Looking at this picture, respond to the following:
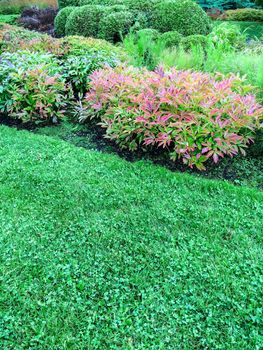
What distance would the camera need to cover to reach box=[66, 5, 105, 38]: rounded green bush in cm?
716

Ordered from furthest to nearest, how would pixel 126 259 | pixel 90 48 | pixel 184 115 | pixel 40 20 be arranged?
pixel 40 20 < pixel 90 48 < pixel 184 115 < pixel 126 259

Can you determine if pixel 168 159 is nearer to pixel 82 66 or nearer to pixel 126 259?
pixel 126 259

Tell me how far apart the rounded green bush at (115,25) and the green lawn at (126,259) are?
4802 mm

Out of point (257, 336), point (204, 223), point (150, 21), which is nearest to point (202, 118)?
point (204, 223)

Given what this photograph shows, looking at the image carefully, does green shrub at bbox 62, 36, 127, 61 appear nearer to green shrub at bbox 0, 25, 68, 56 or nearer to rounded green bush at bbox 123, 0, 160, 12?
green shrub at bbox 0, 25, 68, 56

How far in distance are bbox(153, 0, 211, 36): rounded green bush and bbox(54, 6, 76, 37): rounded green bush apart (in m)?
2.33

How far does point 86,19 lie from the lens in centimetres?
720

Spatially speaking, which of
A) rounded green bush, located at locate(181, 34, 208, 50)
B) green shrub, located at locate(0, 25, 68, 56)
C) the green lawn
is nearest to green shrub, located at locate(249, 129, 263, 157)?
the green lawn

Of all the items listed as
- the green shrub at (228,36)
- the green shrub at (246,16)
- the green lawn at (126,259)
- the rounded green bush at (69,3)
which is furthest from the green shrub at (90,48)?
the green shrub at (246,16)

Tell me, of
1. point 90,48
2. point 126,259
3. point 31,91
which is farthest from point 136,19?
point 126,259

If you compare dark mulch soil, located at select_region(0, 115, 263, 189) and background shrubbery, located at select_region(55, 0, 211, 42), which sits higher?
background shrubbery, located at select_region(55, 0, 211, 42)

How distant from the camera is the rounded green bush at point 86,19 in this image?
7164 millimetres

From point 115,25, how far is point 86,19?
0.81m

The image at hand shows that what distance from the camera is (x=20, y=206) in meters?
2.52
